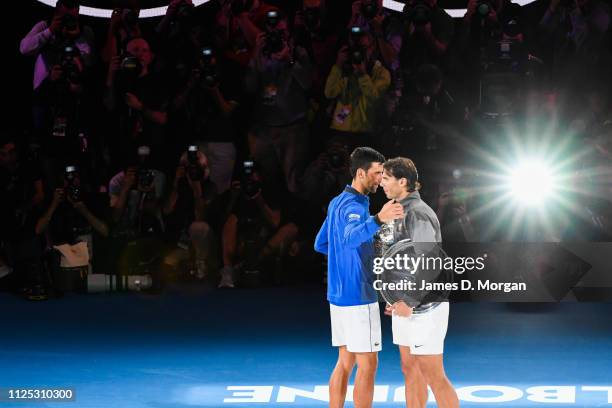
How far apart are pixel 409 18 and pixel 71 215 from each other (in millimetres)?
3163

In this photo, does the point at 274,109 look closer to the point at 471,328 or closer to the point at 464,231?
the point at 464,231

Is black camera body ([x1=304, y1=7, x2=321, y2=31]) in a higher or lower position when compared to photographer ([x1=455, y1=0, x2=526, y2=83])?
higher

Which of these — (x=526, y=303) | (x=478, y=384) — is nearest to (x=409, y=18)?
(x=526, y=303)

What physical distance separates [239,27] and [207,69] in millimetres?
518

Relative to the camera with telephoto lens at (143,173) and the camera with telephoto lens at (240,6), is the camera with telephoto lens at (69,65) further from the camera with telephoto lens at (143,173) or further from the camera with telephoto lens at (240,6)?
the camera with telephoto lens at (240,6)

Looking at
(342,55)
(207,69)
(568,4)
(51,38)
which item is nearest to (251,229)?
(207,69)

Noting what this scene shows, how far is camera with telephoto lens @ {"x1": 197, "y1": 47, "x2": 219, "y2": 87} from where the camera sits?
31.4 ft

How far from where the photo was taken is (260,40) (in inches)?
377

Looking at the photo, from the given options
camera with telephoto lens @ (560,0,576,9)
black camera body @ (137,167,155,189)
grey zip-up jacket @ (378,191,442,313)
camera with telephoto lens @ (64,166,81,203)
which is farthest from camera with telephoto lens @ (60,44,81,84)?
grey zip-up jacket @ (378,191,442,313)

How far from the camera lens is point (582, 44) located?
31.5ft

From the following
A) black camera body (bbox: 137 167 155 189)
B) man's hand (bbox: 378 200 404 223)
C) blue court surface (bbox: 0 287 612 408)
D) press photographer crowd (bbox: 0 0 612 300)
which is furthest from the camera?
black camera body (bbox: 137 167 155 189)

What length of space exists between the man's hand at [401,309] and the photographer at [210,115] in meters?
4.80

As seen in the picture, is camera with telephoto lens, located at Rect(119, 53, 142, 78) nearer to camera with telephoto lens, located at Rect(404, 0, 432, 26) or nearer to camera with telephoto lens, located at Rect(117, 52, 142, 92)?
camera with telephoto lens, located at Rect(117, 52, 142, 92)

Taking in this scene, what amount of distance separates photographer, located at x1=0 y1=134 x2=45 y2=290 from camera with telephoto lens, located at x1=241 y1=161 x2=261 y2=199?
5.27 ft
